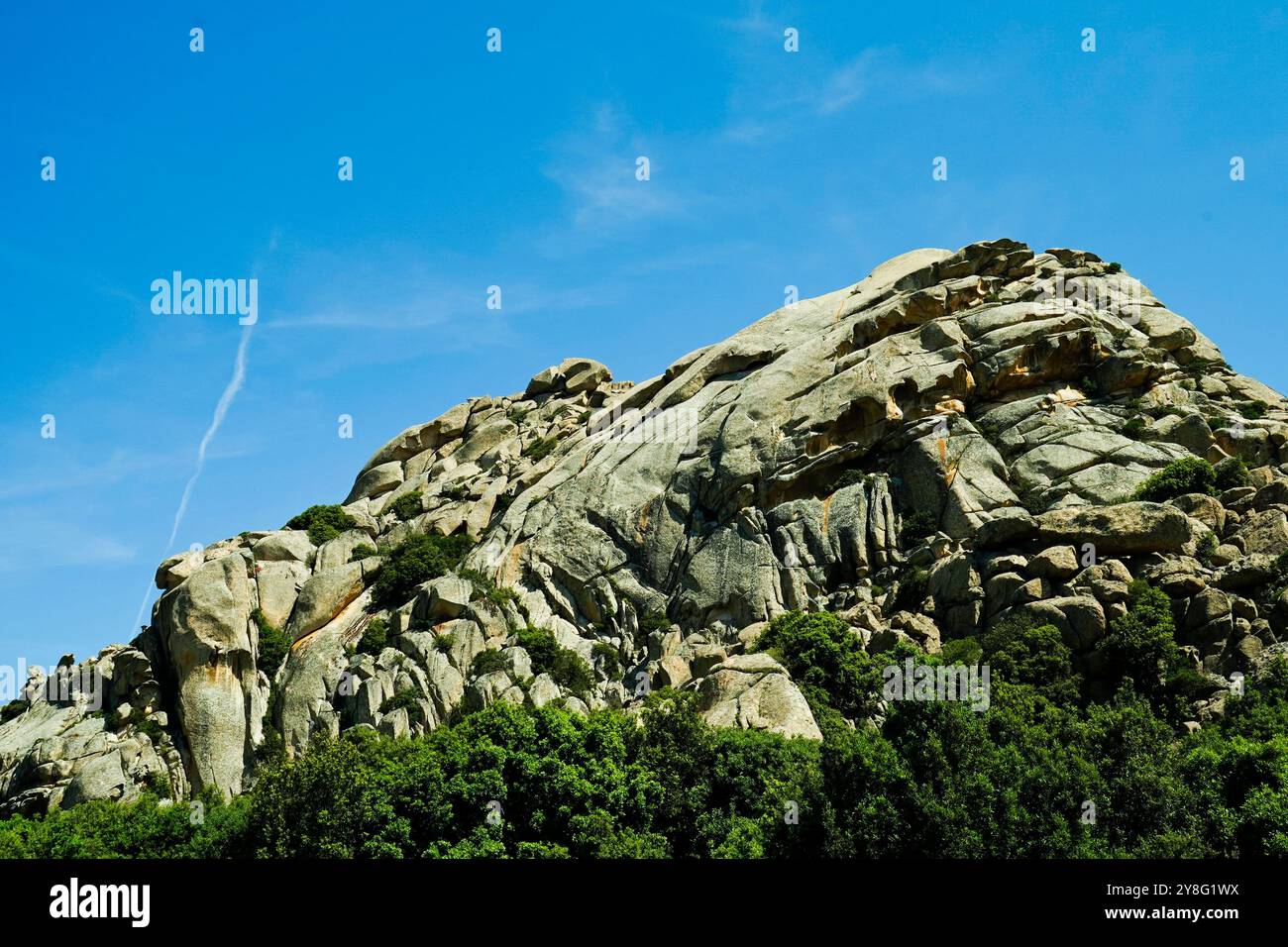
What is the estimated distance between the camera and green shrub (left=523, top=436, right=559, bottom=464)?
86.3 metres

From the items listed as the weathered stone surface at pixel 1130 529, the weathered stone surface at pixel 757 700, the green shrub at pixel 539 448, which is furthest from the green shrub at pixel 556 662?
the weathered stone surface at pixel 1130 529

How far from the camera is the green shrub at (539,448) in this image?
86344mm

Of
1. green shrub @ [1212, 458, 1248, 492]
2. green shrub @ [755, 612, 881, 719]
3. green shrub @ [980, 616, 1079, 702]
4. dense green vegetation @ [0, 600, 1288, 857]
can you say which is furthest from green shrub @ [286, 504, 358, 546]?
green shrub @ [1212, 458, 1248, 492]

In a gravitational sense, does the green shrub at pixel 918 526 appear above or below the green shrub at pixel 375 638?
above

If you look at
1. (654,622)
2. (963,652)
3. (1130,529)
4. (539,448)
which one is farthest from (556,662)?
(1130,529)

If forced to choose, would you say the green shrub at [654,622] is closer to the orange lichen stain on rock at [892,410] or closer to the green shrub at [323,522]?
the orange lichen stain on rock at [892,410]

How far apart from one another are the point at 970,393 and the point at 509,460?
33422mm

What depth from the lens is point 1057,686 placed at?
51.6 m

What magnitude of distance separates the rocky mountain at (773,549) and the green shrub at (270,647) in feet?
0.52

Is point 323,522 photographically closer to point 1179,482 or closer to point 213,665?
point 213,665
